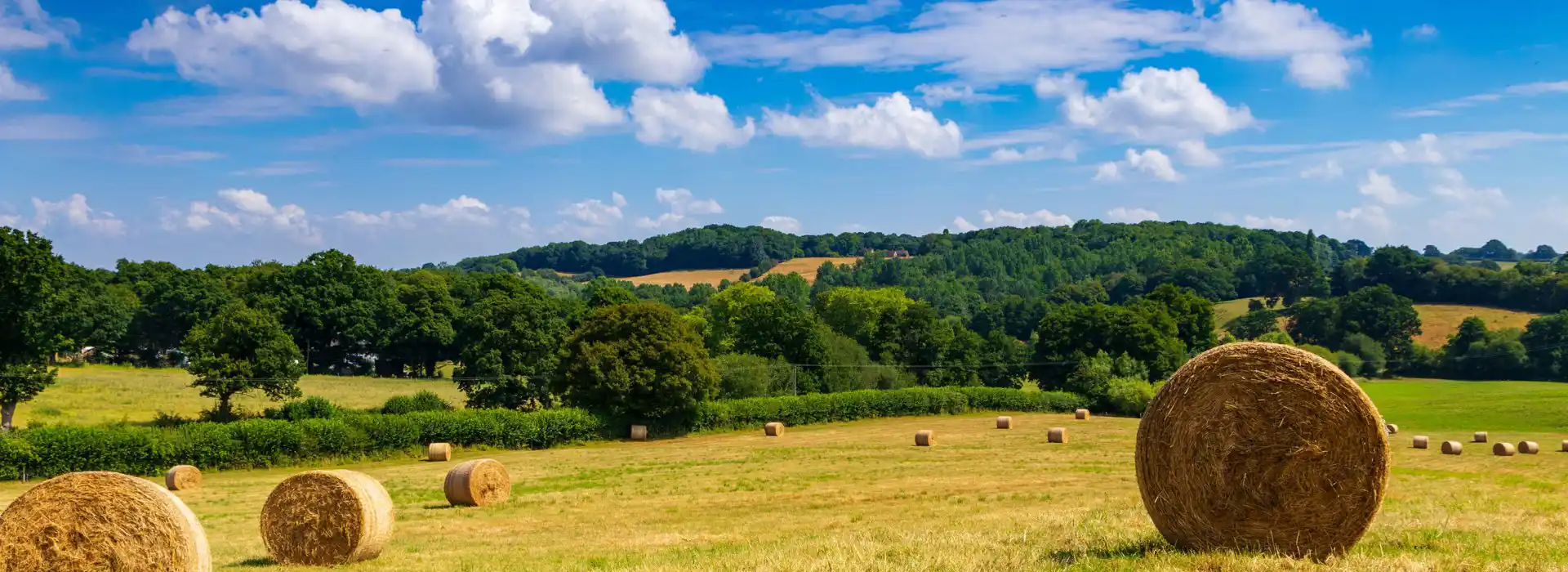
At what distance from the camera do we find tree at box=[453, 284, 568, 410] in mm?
63625

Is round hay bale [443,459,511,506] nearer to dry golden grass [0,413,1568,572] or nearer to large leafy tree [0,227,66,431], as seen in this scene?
dry golden grass [0,413,1568,572]

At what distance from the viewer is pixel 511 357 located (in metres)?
64.8

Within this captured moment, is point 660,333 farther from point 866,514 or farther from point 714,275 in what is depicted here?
point 714,275

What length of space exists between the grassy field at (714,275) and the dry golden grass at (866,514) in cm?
13190

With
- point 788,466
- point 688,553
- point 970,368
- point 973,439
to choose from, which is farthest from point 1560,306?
point 688,553

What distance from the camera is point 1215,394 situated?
1248cm

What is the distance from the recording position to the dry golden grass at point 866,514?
39.5 ft

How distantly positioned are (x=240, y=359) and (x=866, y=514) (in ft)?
149

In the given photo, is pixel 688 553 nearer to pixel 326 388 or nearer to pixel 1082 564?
pixel 1082 564

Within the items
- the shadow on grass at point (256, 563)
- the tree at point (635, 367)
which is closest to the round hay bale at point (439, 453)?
the tree at point (635, 367)

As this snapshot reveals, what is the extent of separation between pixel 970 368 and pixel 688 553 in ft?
242

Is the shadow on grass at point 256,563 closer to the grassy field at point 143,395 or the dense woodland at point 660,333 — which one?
the dense woodland at point 660,333

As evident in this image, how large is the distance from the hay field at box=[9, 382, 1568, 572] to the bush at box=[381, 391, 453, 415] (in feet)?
31.8

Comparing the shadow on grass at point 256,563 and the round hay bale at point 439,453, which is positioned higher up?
the shadow on grass at point 256,563
